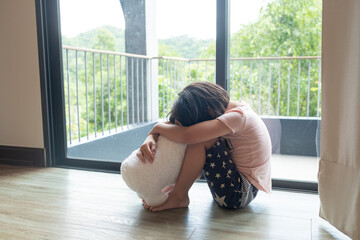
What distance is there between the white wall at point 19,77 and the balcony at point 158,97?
0.26 meters

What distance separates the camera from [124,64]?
2.99 metres

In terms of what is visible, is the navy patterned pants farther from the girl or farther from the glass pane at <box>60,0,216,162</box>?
the glass pane at <box>60,0,216,162</box>

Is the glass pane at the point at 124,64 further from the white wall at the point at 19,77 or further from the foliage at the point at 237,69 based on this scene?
the white wall at the point at 19,77

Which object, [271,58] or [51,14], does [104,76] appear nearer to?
[51,14]

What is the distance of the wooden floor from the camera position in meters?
1.35

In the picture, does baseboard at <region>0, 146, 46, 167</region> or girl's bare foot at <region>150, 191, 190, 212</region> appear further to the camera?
baseboard at <region>0, 146, 46, 167</region>

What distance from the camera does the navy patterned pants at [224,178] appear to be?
4.91 ft

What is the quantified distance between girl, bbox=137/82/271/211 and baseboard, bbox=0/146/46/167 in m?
1.18

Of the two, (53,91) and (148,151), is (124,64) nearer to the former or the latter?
(53,91)

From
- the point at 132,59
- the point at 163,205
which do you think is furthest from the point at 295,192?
the point at 132,59

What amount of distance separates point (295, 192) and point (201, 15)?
48.1 inches

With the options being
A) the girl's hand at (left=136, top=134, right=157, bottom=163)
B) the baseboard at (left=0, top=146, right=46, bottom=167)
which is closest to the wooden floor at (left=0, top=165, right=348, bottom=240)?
the girl's hand at (left=136, top=134, right=157, bottom=163)

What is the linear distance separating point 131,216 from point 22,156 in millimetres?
1317

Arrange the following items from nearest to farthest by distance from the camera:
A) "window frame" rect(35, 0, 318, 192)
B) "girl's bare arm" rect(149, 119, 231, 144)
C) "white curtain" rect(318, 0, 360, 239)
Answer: "white curtain" rect(318, 0, 360, 239) < "girl's bare arm" rect(149, 119, 231, 144) < "window frame" rect(35, 0, 318, 192)
